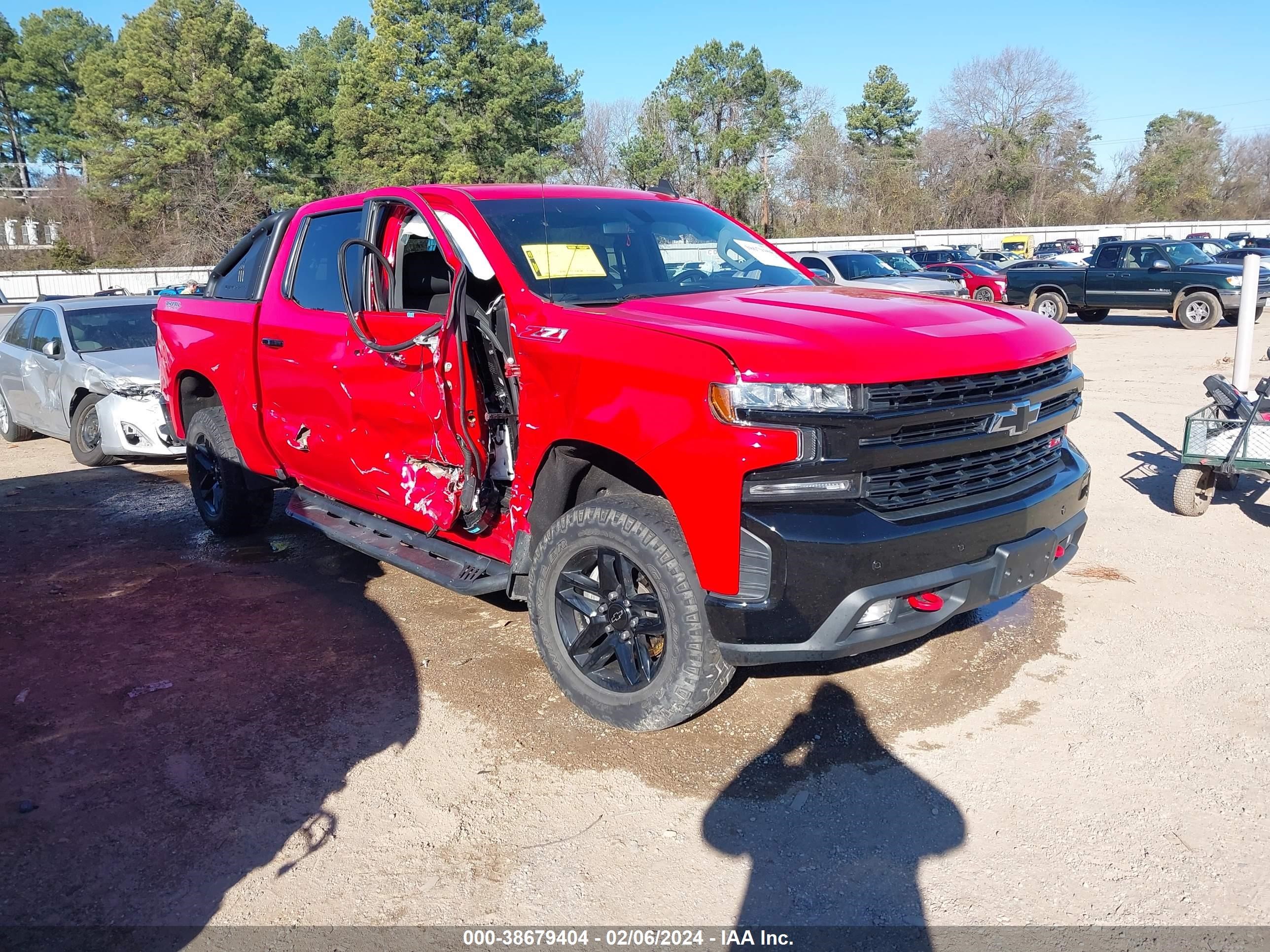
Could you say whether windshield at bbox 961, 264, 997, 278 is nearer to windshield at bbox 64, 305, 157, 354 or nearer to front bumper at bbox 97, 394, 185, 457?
windshield at bbox 64, 305, 157, 354

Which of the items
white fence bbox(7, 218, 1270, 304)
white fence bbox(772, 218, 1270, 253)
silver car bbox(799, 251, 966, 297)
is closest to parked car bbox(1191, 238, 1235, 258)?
silver car bbox(799, 251, 966, 297)

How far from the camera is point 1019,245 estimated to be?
48.0 metres

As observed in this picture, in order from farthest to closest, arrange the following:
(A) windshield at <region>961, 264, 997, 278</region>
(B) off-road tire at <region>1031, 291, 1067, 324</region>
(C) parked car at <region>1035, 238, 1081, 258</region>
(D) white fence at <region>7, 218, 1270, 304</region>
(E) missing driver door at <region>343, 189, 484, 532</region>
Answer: (D) white fence at <region>7, 218, 1270, 304</region> → (C) parked car at <region>1035, 238, 1081, 258</region> → (A) windshield at <region>961, 264, 997, 278</region> → (B) off-road tire at <region>1031, 291, 1067, 324</region> → (E) missing driver door at <region>343, 189, 484, 532</region>

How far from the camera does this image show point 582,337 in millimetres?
3523

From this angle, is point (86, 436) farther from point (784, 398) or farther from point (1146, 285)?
point (1146, 285)

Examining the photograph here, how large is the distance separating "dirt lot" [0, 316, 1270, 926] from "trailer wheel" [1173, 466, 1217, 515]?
2.78ft

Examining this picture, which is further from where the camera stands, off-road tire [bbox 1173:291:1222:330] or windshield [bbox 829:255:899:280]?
off-road tire [bbox 1173:291:1222:330]

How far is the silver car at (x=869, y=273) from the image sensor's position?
16672mm

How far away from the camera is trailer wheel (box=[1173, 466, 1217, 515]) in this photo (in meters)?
6.35

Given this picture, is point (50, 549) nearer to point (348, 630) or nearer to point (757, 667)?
point (348, 630)

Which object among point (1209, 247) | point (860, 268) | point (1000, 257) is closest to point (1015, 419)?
point (860, 268)

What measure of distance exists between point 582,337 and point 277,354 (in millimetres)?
2493

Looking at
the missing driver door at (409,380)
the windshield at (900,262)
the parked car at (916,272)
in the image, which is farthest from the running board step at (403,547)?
the windshield at (900,262)

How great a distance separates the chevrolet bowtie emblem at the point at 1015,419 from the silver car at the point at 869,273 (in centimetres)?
1315
